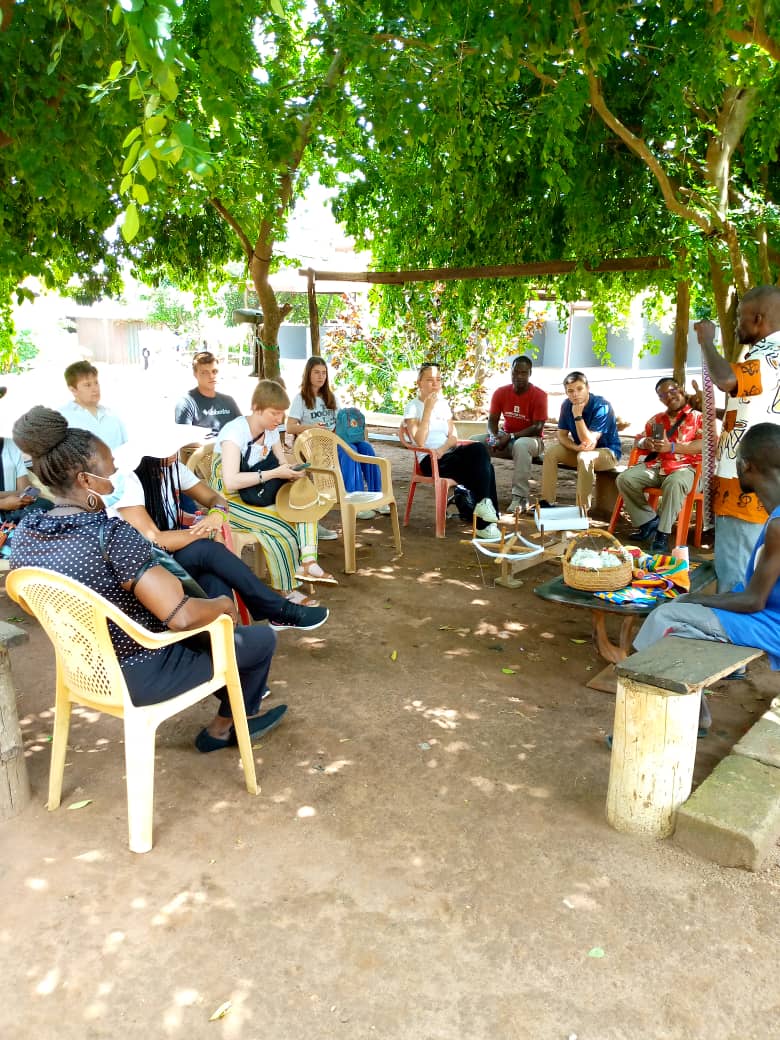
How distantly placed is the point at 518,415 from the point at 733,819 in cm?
550

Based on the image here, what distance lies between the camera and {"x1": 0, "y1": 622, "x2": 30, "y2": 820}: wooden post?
282 cm

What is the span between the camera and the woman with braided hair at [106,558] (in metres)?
2.59

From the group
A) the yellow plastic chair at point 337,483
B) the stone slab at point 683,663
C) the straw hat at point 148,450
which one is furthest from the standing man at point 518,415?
the stone slab at point 683,663

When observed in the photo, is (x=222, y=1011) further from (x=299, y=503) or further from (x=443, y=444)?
(x=443, y=444)

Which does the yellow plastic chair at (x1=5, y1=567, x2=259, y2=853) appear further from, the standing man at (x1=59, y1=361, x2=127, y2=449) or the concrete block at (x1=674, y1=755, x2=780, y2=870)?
the standing man at (x1=59, y1=361, x2=127, y2=449)

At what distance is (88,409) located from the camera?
5.27 meters

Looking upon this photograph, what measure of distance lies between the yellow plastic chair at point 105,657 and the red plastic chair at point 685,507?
4107 mm

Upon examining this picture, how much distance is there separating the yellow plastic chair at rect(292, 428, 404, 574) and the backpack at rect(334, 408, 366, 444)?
1.83ft

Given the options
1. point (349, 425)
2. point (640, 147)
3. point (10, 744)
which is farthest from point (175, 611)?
point (640, 147)

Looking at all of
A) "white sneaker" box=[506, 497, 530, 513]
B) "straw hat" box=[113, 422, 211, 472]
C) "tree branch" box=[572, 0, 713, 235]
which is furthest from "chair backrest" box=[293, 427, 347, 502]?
"tree branch" box=[572, 0, 713, 235]

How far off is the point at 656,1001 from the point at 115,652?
186 cm

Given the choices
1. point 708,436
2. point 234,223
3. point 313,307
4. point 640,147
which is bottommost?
point 708,436

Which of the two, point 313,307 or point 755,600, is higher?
point 313,307

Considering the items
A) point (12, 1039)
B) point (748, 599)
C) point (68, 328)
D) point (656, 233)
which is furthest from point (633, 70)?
point (68, 328)
